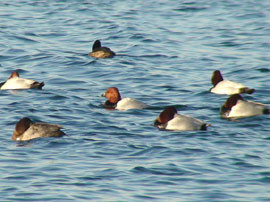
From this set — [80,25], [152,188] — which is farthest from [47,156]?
[80,25]

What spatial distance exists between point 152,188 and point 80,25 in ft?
67.3

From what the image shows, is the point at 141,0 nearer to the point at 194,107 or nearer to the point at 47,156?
the point at 194,107

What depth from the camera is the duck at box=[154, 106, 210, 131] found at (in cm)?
1455

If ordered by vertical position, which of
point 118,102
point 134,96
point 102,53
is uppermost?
point 102,53

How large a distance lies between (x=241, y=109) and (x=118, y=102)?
2.99 metres

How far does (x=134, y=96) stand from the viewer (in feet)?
62.2

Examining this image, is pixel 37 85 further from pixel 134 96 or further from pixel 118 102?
pixel 118 102

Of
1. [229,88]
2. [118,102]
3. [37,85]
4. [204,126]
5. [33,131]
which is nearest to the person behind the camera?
[33,131]

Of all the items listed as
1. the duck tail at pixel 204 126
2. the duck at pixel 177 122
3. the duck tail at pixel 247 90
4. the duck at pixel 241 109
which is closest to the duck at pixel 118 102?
the duck at pixel 177 122

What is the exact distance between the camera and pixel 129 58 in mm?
24203

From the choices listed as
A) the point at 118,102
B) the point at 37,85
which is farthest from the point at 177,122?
the point at 37,85

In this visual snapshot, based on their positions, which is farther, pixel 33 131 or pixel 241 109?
pixel 241 109

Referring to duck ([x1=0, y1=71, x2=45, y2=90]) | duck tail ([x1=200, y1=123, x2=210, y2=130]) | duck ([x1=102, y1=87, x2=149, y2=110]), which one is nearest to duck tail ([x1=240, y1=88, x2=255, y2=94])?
duck ([x1=102, y1=87, x2=149, y2=110])

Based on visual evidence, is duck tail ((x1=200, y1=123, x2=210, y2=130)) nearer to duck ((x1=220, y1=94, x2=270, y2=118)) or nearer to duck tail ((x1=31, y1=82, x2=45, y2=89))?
duck ((x1=220, y1=94, x2=270, y2=118))
